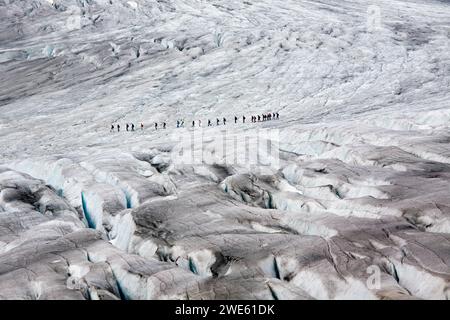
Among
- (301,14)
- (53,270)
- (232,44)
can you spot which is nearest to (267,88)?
(232,44)

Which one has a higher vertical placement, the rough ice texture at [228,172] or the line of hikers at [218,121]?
the rough ice texture at [228,172]

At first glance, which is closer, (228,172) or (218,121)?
(228,172)

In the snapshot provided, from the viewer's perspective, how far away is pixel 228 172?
35219mm

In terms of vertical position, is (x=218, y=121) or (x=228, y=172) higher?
(x=228, y=172)

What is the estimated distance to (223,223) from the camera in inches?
1020

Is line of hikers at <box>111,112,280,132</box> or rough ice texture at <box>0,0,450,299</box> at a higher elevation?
rough ice texture at <box>0,0,450,299</box>

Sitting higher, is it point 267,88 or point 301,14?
point 301,14

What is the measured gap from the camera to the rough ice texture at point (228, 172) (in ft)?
70.9

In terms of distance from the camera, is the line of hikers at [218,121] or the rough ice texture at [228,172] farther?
the line of hikers at [218,121]

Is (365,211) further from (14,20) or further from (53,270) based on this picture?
(14,20)

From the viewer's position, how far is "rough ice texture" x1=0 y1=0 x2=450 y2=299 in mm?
21609

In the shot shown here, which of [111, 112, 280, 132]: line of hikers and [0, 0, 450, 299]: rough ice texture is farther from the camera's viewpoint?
[111, 112, 280, 132]: line of hikers

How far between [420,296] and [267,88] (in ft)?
165

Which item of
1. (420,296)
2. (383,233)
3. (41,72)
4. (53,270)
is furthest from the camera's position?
(41,72)
